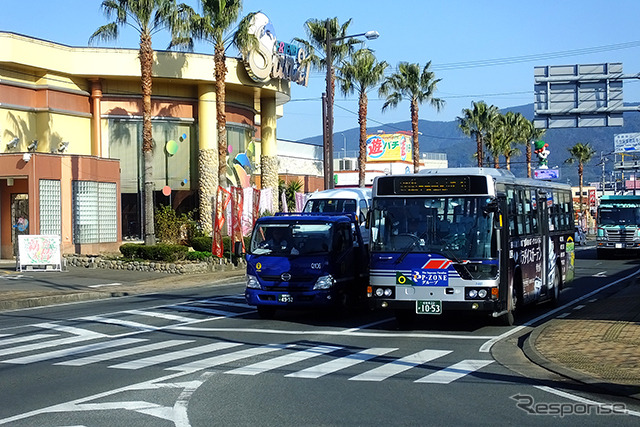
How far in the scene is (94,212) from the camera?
36.2m

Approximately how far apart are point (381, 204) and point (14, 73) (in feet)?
89.8

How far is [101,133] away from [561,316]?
29664 millimetres

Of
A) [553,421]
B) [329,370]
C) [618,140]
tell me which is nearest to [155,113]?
[329,370]

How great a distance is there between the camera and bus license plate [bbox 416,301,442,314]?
1462cm

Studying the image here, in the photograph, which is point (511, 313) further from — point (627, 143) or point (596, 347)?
point (627, 143)

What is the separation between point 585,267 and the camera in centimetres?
3512

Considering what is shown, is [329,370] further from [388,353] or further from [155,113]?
[155,113]

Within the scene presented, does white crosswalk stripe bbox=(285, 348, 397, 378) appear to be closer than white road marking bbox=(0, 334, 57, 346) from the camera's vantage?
Yes

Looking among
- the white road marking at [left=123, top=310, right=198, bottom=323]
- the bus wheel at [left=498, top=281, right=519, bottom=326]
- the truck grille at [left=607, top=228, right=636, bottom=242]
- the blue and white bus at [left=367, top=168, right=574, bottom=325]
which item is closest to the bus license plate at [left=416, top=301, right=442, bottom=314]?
the blue and white bus at [left=367, top=168, right=574, bottom=325]

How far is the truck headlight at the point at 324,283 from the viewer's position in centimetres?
1677

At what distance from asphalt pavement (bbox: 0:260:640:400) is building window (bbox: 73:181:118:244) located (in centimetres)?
293

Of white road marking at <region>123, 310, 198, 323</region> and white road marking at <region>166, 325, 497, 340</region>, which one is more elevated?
white road marking at <region>123, 310, 198, 323</region>

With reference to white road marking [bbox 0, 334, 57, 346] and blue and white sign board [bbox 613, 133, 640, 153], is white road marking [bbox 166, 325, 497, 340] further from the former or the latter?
blue and white sign board [bbox 613, 133, 640, 153]

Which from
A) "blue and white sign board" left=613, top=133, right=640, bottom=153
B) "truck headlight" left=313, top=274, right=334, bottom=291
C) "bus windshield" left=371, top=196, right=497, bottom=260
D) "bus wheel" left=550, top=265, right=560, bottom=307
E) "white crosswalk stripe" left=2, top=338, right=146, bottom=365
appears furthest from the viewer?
"blue and white sign board" left=613, top=133, right=640, bottom=153
